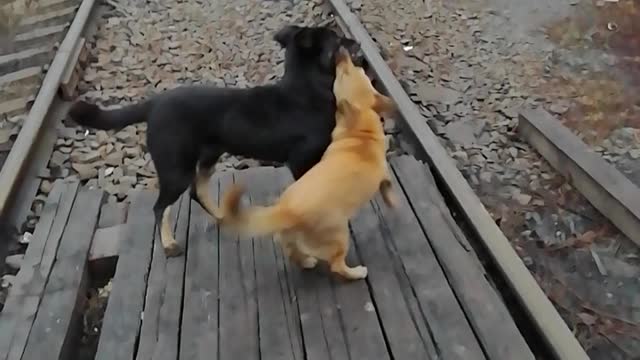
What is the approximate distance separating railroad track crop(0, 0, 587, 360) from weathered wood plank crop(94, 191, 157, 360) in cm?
73

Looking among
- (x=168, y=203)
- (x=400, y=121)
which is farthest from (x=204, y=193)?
(x=400, y=121)

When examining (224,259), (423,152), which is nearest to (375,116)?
(224,259)

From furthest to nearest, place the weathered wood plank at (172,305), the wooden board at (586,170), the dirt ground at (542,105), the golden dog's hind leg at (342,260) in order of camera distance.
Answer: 1. the wooden board at (586,170)
2. the dirt ground at (542,105)
3. the golden dog's hind leg at (342,260)
4. the weathered wood plank at (172,305)

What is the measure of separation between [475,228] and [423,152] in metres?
0.85

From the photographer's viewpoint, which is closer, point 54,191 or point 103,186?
point 54,191

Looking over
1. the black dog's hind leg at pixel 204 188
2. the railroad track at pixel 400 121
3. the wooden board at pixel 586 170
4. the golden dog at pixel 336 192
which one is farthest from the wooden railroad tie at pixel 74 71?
the wooden board at pixel 586 170

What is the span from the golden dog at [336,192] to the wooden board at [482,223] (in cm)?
61

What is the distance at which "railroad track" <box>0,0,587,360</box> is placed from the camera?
320 centimetres

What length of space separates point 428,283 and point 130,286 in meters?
1.23

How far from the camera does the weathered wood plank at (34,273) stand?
327 cm

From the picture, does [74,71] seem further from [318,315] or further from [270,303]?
[318,315]

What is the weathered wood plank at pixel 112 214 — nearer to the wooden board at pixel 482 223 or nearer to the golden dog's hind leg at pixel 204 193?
the golden dog's hind leg at pixel 204 193

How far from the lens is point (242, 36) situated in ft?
22.8

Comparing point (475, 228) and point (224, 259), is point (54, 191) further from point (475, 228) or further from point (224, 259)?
point (475, 228)
